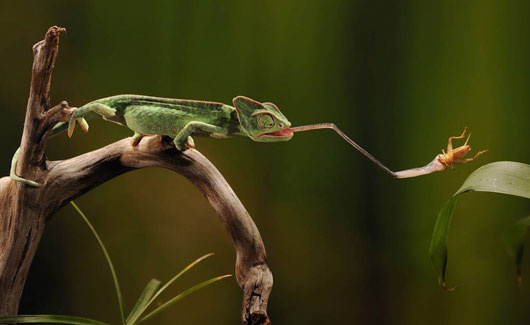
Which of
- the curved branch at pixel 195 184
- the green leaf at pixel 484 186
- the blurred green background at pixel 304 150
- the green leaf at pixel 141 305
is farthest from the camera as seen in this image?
the blurred green background at pixel 304 150

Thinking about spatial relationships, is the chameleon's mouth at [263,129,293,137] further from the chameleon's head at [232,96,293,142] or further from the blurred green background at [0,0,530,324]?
the blurred green background at [0,0,530,324]

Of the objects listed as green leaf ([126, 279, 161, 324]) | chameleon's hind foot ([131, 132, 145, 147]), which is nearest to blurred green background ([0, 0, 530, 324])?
green leaf ([126, 279, 161, 324])

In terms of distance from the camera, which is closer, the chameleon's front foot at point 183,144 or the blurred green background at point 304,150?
the chameleon's front foot at point 183,144

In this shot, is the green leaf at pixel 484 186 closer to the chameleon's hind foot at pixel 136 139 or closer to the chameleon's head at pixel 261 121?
the chameleon's head at pixel 261 121

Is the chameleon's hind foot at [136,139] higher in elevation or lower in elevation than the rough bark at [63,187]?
higher

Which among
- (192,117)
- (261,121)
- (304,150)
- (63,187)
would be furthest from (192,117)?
(304,150)

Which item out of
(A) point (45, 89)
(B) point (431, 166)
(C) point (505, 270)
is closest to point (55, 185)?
(A) point (45, 89)

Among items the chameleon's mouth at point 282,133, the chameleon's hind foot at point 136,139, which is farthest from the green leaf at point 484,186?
the chameleon's hind foot at point 136,139
